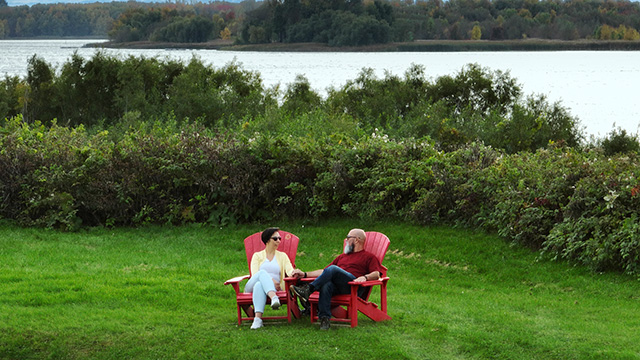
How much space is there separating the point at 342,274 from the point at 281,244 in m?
1.30

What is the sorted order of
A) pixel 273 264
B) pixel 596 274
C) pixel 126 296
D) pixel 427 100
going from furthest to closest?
pixel 427 100
pixel 596 274
pixel 126 296
pixel 273 264

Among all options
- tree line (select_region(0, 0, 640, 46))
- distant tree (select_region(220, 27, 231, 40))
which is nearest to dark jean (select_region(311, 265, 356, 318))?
tree line (select_region(0, 0, 640, 46))

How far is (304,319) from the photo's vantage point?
24.9 ft

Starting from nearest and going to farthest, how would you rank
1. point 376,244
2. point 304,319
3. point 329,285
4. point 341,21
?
1. point 329,285
2. point 304,319
3. point 376,244
4. point 341,21

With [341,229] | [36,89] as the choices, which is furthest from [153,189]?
[36,89]

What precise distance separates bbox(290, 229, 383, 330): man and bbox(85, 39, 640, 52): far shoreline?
5898 centimetres

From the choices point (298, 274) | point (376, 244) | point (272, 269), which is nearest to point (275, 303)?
point (298, 274)

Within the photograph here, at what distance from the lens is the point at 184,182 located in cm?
1414

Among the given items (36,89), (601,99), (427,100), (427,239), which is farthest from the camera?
(601,99)

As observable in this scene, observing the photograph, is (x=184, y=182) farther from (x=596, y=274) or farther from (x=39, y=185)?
(x=596, y=274)

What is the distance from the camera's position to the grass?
6676 millimetres

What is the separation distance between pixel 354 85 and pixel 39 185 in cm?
1563

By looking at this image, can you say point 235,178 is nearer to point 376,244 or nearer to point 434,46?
point 376,244

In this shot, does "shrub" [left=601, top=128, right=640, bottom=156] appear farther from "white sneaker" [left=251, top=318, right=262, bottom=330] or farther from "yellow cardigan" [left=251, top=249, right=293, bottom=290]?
"white sneaker" [left=251, top=318, right=262, bottom=330]
